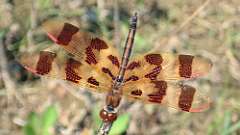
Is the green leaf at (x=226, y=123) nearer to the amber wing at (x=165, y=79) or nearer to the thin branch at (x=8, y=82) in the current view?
the amber wing at (x=165, y=79)

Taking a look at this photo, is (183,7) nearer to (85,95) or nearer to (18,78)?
(85,95)

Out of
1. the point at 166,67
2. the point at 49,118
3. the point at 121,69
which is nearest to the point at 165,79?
the point at 166,67

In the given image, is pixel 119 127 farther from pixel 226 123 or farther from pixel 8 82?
pixel 8 82

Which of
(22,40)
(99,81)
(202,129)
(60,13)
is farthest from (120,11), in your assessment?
(99,81)

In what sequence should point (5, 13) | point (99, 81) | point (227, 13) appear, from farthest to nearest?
point (227, 13)
point (5, 13)
point (99, 81)

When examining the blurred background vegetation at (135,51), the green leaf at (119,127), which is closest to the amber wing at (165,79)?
the green leaf at (119,127)
